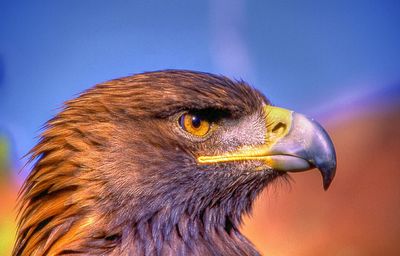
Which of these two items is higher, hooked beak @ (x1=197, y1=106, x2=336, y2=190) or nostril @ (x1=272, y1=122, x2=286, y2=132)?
nostril @ (x1=272, y1=122, x2=286, y2=132)

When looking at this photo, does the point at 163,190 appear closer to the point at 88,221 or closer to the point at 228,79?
the point at 88,221

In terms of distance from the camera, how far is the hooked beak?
73.7 inches

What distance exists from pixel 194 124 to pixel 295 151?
0.35 metres

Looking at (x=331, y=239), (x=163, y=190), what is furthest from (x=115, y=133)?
(x=331, y=239)

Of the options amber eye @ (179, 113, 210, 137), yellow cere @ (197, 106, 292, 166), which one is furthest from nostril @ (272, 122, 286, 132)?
amber eye @ (179, 113, 210, 137)

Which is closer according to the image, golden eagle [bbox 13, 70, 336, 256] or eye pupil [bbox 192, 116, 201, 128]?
golden eagle [bbox 13, 70, 336, 256]

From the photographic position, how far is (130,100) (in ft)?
6.18

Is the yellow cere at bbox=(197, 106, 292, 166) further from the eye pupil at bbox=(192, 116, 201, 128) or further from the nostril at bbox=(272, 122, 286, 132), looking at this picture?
the eye pupil at bbox=(192, 116, 201, 128)

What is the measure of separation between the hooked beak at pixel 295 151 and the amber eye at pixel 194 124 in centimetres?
9

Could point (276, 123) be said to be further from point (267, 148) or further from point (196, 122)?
point (196, 122)

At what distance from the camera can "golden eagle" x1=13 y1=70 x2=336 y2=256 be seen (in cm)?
177

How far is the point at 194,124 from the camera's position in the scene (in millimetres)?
1889

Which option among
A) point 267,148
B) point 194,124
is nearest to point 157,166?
point 194,124

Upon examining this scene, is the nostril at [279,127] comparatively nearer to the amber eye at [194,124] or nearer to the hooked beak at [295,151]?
the hooked beak at [295,151]
